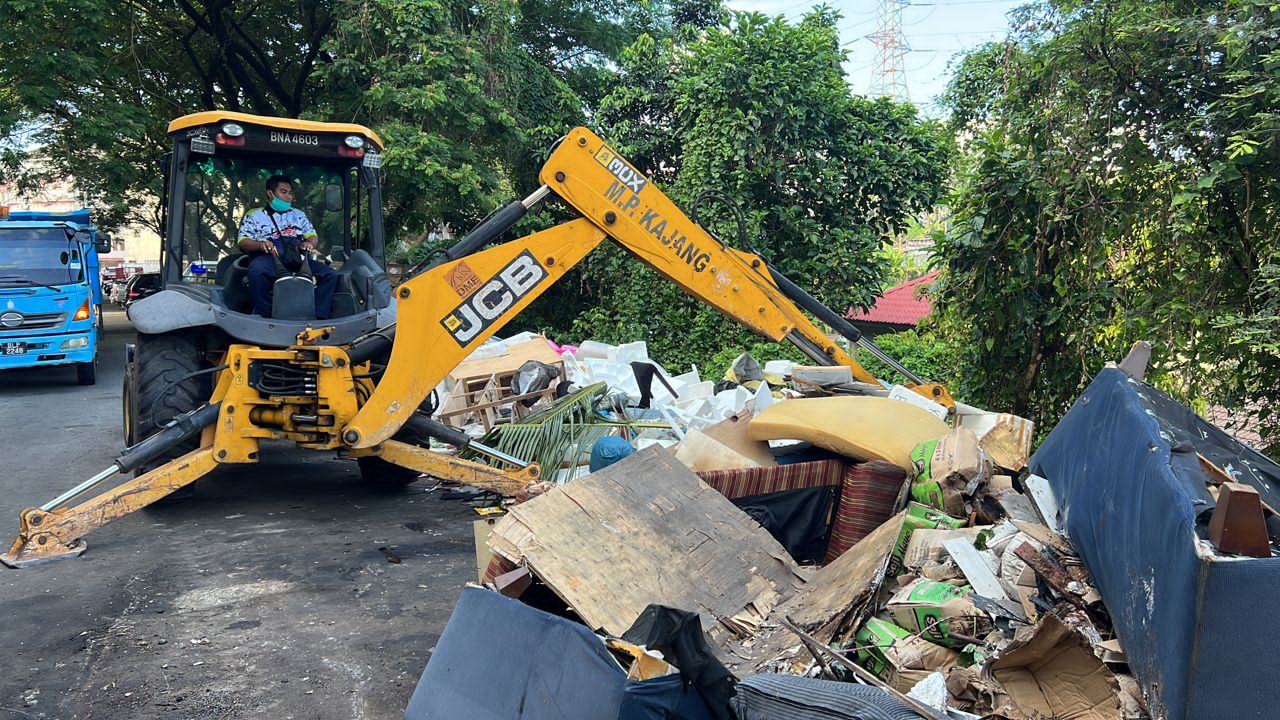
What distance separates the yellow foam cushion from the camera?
582 centimetres

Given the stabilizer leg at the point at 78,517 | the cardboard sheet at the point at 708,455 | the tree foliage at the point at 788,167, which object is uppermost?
the tree foliage at the point at 788,167

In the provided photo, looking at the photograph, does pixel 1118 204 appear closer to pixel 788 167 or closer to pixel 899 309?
pixel 788 167

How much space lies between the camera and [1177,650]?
309 cm

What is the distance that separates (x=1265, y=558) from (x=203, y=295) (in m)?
6.87

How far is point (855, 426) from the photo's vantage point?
5.98 metres

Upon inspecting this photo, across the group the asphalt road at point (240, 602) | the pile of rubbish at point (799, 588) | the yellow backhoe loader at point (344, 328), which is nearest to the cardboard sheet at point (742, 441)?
the pile of rubbish at point (799, 588)

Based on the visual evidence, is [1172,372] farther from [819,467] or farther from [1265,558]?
[1265,558]

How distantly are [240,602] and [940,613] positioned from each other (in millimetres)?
3562

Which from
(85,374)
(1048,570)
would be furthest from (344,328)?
(85,374)

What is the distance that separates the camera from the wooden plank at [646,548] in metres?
4.55

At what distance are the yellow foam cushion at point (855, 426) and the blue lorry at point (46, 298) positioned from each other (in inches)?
448

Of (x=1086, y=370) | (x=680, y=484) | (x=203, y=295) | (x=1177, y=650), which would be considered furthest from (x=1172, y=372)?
(x=203, y=295)

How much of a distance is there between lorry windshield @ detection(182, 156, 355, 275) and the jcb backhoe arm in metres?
1.98

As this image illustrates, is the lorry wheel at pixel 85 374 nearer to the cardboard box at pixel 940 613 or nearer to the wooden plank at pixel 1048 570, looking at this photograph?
the cardboard box at pixel 940 613
